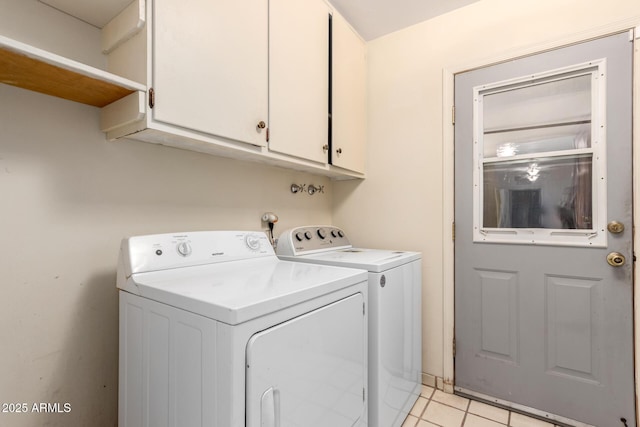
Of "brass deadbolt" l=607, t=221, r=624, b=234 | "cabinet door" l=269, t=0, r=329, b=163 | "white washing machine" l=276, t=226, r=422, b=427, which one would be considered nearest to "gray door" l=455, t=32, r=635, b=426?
"brass deadbolt" l=607, t=221, r=624, b=234

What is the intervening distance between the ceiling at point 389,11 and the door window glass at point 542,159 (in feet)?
2.03

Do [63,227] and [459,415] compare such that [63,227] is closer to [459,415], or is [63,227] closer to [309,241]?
[309,241]

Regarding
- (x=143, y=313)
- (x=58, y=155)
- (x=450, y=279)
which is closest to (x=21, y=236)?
(x=58, y=155)

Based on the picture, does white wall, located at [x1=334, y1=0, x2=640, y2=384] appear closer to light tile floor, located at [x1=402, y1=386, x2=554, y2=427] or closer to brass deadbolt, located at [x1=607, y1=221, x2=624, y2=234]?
light tile floor, located at [x1=402, y1=386, x2=554, y2=427]

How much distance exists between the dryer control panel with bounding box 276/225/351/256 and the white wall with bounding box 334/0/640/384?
0.95 ft

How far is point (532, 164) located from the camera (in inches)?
68.2

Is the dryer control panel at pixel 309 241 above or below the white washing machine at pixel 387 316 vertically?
above

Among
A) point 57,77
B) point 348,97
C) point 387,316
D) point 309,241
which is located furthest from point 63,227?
point 348,97

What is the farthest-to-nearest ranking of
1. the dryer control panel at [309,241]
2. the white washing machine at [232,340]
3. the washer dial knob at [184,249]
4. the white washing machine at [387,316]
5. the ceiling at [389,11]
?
the ceiling at [389,11] → the dryer control panel at [309,241] → the white washing machine at [387,316] → the washer dial knob at [184,249] → the white washing machine at [232,340]

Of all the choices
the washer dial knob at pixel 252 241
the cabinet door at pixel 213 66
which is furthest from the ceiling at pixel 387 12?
the washer dial knob at pixel 252 241

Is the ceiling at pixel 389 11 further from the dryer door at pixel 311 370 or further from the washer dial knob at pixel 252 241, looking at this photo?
the dryer door at pixel 311 370

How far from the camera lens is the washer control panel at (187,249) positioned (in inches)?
42.1

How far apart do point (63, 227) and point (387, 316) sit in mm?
1397

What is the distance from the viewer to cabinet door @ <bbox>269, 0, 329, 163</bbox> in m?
1.46
